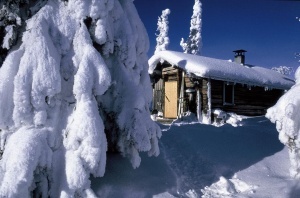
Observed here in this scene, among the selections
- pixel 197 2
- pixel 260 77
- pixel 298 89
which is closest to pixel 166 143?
pixel 298 89

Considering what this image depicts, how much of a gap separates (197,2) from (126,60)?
106ft

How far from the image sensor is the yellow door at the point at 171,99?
1744 cm

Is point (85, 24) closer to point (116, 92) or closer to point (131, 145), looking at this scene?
point (116, 92)

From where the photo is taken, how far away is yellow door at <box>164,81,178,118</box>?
Answer: 17438 millimetres

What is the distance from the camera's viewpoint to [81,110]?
495cm

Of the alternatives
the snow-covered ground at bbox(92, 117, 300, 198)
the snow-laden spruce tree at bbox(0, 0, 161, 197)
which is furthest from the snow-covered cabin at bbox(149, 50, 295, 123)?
the snow-laden spruce tree at bbox(0, 0, 161, 197)

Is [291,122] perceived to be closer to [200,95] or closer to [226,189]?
[226,189]

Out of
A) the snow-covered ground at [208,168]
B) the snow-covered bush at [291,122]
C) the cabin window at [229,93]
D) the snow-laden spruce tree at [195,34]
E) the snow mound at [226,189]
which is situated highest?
the snow-laden spruce tree at [195,34]

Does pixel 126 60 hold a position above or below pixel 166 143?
above

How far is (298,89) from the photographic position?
8.10 meters

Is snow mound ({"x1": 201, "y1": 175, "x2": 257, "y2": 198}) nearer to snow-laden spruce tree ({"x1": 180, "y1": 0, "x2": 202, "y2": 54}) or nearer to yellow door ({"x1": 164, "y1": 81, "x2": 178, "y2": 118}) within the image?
yellow door ({"x1": 164, "y1": 81, "x2": 178, "y2": 118})

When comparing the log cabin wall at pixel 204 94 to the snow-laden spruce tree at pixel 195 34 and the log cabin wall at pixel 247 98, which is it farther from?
the snow-laden spruce tree at pixel 195 34

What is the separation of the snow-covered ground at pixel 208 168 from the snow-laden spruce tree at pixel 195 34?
2455cm

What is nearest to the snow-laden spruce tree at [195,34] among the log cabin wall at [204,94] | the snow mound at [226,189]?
the log cabin wall at [204,94]
